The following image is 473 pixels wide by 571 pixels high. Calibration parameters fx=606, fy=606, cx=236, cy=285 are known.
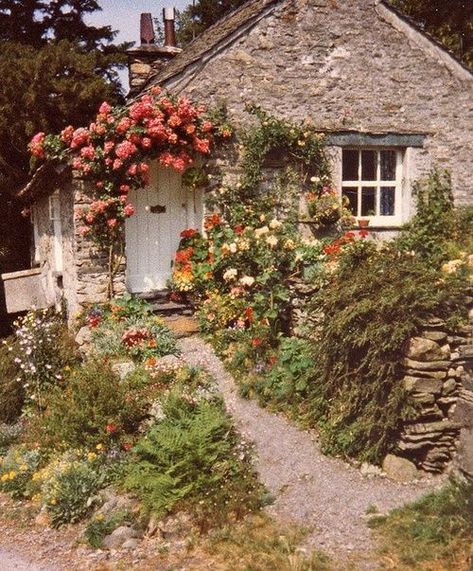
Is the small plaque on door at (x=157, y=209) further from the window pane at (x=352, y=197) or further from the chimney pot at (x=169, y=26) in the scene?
the chimney pot at (x=169, y=26)

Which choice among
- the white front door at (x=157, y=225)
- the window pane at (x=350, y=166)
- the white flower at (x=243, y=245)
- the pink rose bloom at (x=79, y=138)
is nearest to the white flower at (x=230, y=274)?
the white flower at (x=243, y=245)

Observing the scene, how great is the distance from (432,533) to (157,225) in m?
6.96

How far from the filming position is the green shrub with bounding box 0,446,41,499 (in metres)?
6.76

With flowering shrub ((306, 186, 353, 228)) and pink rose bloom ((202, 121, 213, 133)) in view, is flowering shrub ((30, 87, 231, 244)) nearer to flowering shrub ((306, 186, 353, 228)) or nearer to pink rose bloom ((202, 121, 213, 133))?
pink rose bloom ((202, 121, 213, 133))

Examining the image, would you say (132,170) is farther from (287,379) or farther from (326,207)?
(287,379)

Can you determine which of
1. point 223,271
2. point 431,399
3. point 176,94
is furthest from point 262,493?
point 176,94

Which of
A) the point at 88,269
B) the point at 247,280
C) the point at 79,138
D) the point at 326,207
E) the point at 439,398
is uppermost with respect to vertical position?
the point at 79,138

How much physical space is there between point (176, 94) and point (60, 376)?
4.91 m

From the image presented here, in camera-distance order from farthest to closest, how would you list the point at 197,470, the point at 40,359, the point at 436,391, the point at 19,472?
the point at 40,359 < the point at 19,472 < the point at 436,391 < the point at 197,470

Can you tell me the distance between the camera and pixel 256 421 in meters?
7.15

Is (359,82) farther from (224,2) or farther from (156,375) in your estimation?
(224,2)

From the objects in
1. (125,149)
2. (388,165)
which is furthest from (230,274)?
(388,165)

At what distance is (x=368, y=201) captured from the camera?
1145cm

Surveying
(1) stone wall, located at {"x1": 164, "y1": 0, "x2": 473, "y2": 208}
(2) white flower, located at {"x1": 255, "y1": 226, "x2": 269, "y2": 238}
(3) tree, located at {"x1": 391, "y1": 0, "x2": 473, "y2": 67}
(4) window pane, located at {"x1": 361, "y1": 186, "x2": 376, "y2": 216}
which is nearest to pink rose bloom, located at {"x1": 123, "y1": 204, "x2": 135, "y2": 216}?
(2) white flower, located at {"x1": 255, "y1": 226, "x2": 269, "y2": 238}
